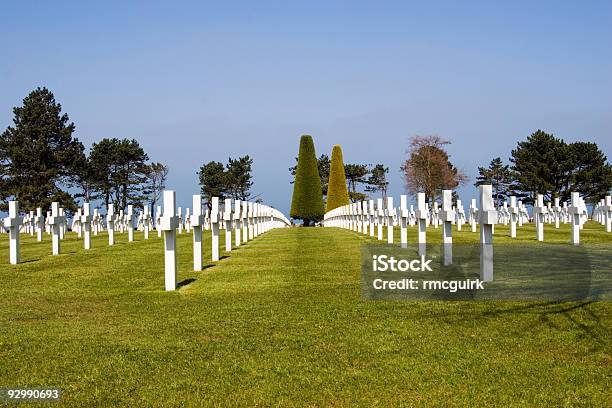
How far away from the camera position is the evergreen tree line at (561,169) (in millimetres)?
82438

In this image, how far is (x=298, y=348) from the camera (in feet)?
22.7

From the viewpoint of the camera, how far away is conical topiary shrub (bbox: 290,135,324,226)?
76500 millimetres

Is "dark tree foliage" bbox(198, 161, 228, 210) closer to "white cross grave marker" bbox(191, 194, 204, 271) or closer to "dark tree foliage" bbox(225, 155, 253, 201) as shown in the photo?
"dark tree foliage" bbox(225, 155, 253, 201)

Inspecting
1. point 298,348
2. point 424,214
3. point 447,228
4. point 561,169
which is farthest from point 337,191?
point 298,348

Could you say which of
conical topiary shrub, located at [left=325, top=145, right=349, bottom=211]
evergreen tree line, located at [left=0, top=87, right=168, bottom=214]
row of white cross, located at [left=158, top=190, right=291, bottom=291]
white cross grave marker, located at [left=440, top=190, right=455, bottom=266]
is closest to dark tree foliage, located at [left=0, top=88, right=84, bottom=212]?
evergreen tree line, located at [left=0, top=87, right=168, bottom=214]

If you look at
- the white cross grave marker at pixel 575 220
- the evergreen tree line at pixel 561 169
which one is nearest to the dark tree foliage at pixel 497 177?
the evergreen tree line at pixel 561 169

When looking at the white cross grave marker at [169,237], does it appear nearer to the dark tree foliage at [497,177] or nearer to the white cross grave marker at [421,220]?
the white cross grave marker at [421,220]

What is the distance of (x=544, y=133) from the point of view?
87.0 meters

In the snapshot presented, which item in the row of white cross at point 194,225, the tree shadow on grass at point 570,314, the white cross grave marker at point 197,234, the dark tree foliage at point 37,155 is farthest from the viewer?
the dark tree foliage at point 37,155

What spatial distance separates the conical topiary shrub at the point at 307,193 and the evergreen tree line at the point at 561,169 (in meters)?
24.5

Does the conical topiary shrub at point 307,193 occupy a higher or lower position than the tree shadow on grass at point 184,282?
higher

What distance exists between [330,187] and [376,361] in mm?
75390

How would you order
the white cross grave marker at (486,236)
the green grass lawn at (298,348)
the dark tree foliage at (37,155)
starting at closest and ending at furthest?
1. the green grass lawn at (298,348)
2. the white cross grave marker at (486,236)
3. the dark tree foliage at (37,155)

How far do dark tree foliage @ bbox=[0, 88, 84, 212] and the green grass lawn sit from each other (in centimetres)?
5973
